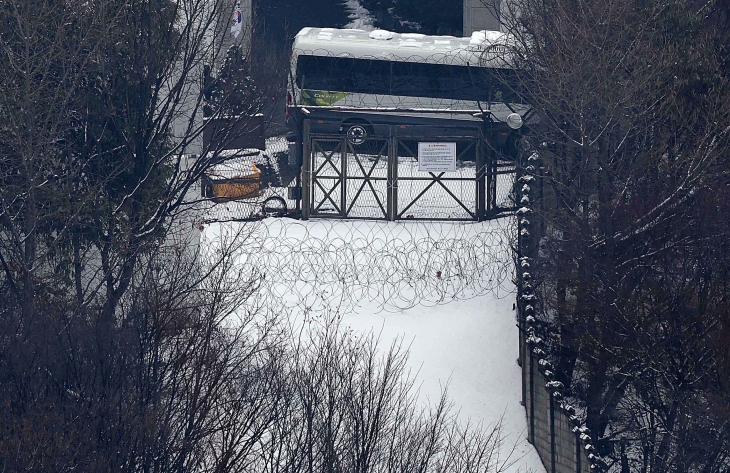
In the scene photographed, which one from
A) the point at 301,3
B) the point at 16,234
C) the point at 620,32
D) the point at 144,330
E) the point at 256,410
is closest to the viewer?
the point at 256,410

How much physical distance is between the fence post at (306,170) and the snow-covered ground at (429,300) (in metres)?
1.60

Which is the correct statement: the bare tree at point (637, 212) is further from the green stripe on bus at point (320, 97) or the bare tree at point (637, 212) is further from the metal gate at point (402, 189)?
the green stripe on bus at point (320, 97)

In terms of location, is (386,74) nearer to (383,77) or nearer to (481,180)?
(383,77)

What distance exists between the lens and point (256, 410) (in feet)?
26.8

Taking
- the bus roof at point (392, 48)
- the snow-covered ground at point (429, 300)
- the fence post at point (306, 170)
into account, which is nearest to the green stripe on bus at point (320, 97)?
the bus roof at point (392, 48)

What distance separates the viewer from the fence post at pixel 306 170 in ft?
53.5

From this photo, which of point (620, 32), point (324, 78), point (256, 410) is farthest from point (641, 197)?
point (324, 78)

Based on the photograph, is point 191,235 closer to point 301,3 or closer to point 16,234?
point 16,234

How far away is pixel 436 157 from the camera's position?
53.9ft

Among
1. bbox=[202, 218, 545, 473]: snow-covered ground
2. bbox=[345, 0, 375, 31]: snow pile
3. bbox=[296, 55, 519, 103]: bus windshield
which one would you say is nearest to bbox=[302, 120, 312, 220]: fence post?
bbox=[202, 218, 545, 473]: snow-covered ground

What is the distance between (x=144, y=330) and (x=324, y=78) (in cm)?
1536

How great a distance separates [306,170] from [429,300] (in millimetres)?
4010

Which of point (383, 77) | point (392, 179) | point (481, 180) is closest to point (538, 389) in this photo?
point (481, 180)

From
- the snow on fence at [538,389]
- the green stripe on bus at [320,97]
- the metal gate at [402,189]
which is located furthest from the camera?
the green stripe on bus at [320,97]
